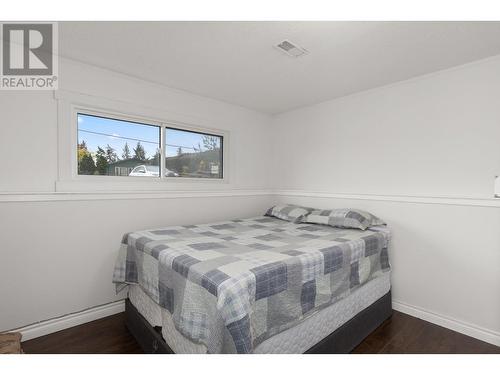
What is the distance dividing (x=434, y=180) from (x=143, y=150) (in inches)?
114

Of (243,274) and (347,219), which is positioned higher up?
(347,219)

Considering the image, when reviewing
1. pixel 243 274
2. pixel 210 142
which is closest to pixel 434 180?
pixel 243 274

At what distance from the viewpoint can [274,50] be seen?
6.54ft

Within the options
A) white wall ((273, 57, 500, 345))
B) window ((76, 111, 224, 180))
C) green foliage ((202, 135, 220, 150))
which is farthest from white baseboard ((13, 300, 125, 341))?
white wall ((273, 57, 500, 345))

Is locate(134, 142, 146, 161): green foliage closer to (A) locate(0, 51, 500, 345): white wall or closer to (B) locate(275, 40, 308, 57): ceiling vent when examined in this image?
(A) locate(0, 51, 500, 345): white wall

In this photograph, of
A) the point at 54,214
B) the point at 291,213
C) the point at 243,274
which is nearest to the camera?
the point at 243,274

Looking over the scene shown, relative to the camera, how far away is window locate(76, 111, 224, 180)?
2.37m

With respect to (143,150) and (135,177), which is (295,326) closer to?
(135,177)

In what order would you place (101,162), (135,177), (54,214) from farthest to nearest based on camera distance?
1. (135,177)
2. (101,162)
3. (54,214)

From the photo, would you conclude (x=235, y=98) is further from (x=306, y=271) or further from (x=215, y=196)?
(x=306, y=271)

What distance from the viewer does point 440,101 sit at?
90.4 inches
